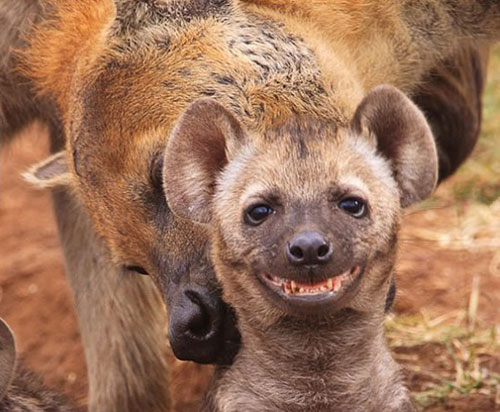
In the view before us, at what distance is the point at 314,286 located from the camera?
13.4 feet

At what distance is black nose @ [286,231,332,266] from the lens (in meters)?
3.96

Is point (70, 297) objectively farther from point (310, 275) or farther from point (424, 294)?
point (310, 275)

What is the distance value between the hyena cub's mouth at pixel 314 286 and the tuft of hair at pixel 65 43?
125 cm

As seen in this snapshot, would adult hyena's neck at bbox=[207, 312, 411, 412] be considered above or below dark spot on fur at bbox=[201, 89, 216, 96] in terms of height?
below

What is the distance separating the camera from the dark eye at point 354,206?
415cm

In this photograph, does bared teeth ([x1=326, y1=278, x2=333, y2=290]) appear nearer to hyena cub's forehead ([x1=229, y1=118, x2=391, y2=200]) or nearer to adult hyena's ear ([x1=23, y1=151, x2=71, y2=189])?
hyena cub's forehead ([x1=229, y1=118, x2=391, y2=200])

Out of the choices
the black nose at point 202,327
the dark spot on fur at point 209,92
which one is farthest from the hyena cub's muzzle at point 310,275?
the dark spot on fur at point 209,92

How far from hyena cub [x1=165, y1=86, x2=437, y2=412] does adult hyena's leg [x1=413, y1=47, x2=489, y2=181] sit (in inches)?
67.4

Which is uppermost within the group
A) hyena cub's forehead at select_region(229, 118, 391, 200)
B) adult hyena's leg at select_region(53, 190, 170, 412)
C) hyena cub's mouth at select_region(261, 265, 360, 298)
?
hyena cub's forehead at select_region(229, 118, 391, 200)

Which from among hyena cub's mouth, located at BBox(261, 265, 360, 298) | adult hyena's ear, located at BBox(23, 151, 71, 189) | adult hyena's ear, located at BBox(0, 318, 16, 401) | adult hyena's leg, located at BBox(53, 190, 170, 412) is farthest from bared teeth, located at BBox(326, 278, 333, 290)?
adult hyena's leg, located at BBox(53, 190, 170, 412)

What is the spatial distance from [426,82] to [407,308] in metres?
1.58

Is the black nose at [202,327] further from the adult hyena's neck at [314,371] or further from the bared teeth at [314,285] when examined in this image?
the bared teeth at [314,285]

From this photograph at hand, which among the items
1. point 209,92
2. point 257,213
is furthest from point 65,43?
point 257,213

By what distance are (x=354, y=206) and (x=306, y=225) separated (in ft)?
0.65
